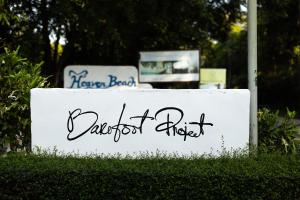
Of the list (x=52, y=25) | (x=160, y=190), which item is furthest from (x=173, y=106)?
(x=52, y=25)

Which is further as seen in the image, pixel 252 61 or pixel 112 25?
pixel 112 25

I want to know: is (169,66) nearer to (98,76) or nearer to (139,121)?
(98,76)

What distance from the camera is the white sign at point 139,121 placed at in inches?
258

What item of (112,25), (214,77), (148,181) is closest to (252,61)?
(148,181)

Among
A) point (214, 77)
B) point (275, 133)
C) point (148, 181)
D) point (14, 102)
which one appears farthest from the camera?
point (214, 77)

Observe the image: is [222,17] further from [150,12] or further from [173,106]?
[173,106]

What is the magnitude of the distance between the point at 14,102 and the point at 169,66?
7984 mm

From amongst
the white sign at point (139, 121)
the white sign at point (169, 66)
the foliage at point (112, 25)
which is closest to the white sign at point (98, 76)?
the white sign at point (169, 66)

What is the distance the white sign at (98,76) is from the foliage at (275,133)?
6.43 meters

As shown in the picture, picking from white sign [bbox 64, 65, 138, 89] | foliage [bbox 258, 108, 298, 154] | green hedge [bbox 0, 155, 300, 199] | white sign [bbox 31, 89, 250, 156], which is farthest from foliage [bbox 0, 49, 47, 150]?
white sign [bbox 64, 65, 138, 89]

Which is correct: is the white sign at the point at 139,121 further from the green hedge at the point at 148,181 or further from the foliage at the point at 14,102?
the green hedge at the point at 148,181

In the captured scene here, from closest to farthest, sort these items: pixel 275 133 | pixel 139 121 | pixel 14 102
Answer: pixel 139 121 < pixel 14 102 < pixel 275 133

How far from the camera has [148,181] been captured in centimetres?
543

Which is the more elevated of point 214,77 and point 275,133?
point 214,77
